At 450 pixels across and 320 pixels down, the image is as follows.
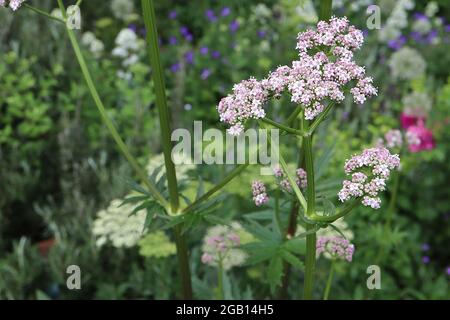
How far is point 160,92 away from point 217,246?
2.74ft

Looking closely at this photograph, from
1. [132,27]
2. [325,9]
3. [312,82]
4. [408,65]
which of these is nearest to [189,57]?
[132,27]

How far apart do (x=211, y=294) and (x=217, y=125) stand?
242 cm

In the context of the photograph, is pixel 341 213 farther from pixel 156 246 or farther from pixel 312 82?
pixel 156 246

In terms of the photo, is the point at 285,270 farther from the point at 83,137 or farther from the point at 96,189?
the point at 83,137

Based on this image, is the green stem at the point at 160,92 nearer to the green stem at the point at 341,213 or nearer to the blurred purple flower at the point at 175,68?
the green stem at the point at 341,213

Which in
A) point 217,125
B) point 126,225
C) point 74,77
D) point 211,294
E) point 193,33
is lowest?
point 211,294

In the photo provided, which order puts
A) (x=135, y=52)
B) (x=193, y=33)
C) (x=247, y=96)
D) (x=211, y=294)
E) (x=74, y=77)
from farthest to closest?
(x=193, y=33) → (x=135, y=52) → (x=74, y=77) → (x=211, y=294) → (x=247, y=96)

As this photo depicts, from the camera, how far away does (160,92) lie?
221cm

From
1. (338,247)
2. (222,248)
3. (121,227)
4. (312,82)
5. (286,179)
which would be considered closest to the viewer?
(312,82)

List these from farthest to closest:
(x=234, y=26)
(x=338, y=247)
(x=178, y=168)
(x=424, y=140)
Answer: (x=234, y=26)
(x=424, y=140)
(x=178, y=168)
(x=338, y=247)

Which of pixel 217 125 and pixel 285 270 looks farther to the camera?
pixel 217 125

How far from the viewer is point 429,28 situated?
6484 millimetres

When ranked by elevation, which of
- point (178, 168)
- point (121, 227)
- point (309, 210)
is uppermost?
point (178, 168)

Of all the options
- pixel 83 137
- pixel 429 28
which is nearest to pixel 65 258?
pixel 83 137
